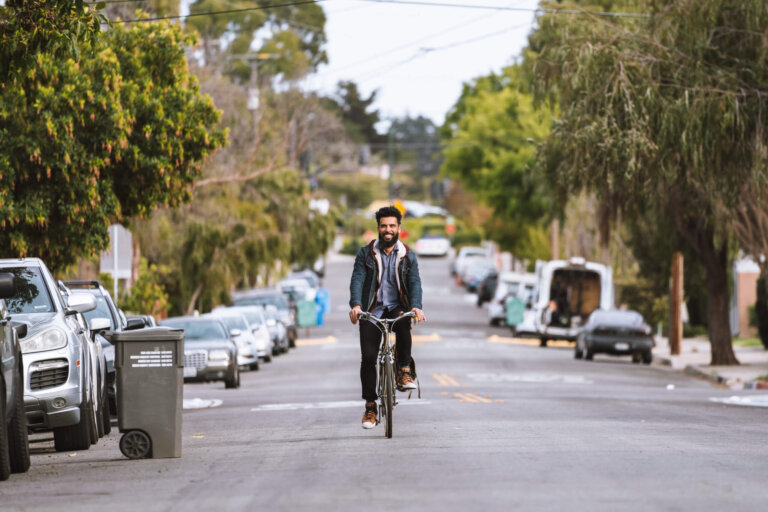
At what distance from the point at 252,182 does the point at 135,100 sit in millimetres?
30566

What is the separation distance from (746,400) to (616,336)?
14.9 meters

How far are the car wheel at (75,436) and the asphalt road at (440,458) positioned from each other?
0.21 meters

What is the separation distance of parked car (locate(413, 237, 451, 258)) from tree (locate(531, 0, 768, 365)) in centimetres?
8270

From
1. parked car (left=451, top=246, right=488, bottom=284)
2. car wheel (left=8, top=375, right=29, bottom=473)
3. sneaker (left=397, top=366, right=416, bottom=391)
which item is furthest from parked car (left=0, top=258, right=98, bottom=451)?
parked car (left=451, top=246, right=488, bottom=284)

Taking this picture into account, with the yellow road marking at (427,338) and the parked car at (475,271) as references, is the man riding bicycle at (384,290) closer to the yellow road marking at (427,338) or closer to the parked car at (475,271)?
the yellow road marking at (427,338)

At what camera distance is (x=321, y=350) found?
141 ft

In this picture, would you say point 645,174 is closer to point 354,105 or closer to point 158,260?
point 158,260

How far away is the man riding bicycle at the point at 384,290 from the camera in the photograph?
1330 cm

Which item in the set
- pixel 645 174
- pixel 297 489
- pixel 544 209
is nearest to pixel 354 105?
pixel 544 209

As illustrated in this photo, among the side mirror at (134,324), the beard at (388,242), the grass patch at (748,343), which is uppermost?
the beard at (388,242)

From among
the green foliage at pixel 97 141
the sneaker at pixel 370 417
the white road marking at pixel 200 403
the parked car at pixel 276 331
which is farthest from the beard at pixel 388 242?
the parked car at pixel 276 331

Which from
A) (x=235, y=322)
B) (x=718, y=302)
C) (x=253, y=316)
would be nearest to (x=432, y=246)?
(x=253, y=316)

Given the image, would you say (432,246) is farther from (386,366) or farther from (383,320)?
(383,320)

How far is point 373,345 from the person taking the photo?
13352mm
